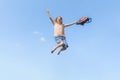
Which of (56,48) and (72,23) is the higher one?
(72,23)

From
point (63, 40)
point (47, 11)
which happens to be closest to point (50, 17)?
point (47, 11)

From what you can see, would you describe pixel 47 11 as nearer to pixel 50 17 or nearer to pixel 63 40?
pixel 50 17

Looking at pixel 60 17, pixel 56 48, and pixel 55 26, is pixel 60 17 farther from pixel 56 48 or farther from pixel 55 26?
pixel 56 48

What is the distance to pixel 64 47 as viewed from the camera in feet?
52.1

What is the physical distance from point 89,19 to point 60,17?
5.87 ft

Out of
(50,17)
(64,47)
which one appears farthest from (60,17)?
(64,47)

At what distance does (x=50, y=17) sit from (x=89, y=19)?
2270 millimetres

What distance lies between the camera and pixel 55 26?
16125 millimetres

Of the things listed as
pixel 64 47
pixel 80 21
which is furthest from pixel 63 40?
pixel 80 21

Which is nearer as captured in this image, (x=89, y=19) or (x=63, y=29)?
(x=89, y=19)

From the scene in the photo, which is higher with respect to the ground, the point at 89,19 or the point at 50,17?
the point at 50,17

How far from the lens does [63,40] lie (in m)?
15.9

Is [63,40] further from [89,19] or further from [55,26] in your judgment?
[89,19]

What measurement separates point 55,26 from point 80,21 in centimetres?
149
